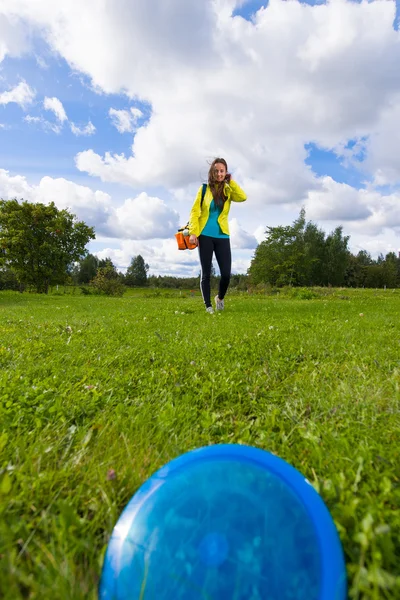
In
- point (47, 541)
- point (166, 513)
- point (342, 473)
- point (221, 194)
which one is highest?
point (221, 194)

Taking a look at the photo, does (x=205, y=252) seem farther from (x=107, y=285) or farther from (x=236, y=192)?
(x=107, y=285)

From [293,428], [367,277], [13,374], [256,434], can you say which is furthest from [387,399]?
[367,277]

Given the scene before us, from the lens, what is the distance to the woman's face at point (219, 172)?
725 centimetres

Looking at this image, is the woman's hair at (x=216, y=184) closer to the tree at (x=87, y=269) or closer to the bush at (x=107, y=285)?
the bush at (x=107, y=285)

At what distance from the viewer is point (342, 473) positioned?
1.52 meters

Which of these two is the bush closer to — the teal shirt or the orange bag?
the orange bag

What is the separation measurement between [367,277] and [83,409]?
98.5 metres

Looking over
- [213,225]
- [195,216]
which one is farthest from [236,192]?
[195,216]

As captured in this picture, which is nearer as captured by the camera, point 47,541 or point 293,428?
point 47,541

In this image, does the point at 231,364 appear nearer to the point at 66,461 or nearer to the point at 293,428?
the point at 293,428

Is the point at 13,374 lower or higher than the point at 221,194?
lower

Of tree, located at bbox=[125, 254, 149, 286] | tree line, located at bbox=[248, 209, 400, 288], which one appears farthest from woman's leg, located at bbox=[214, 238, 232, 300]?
tree, located at bbox=[125, 254, 149, 286]

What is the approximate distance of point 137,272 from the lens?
94938 millimetres

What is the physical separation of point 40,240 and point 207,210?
118ft
